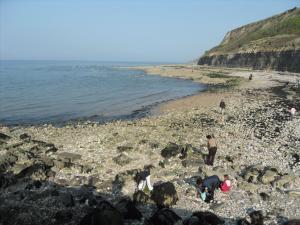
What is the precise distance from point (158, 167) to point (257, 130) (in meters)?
12.0

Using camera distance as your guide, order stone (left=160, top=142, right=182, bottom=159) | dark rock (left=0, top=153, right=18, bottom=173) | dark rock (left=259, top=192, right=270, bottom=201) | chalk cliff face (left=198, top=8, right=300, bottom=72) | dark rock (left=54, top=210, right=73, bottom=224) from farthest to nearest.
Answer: chalk cliff face (left=198, top=8, right=300, bottom=72)
stone (left=160, top=142, right=182, bottom=159)
dark rock (left=0, top=153, right=18, bottom=173)
dark rock (left=259, top=192, right=270, bottom=201)
dark rock (left=54, top=210, right=73, bottom=224)

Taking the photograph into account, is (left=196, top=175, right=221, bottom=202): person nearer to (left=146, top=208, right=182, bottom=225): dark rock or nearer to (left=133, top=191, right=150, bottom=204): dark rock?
(left=146, top=208, right=182, bottom=225): dark rock

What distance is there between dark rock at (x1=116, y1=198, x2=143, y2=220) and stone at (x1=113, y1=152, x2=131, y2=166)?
630 cm

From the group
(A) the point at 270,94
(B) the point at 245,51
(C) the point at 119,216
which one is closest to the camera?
(C) the point at 119,216

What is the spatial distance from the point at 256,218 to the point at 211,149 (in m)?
6.69

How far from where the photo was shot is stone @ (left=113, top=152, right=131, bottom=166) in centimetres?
2070

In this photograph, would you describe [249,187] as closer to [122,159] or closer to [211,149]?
[211,149]

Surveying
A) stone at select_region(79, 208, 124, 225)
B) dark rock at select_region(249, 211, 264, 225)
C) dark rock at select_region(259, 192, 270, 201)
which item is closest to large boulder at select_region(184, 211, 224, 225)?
dark rock at select_region(249, 211, 264, 225)

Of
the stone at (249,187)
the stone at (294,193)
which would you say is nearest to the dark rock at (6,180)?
the stone at (249,187)

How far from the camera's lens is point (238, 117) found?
3447 cm

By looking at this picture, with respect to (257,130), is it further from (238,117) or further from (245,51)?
(245,51)

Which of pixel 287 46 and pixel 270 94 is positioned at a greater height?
pixel 287 46

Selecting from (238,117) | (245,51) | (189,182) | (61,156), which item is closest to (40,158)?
(61,156)

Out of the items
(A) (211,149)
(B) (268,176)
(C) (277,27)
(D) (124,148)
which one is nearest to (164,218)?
(B) (268,176)
